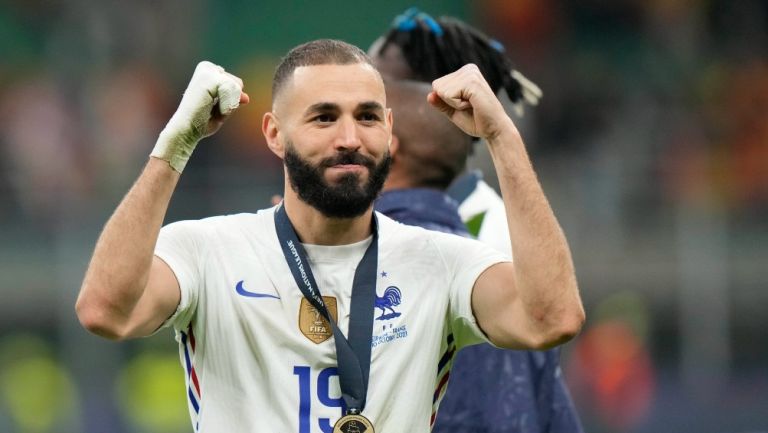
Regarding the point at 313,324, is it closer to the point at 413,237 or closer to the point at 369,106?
the point at 413,237

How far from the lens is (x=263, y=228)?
415cm

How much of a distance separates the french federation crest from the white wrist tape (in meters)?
0.54

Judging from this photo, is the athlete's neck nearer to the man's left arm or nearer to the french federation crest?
the french federation crest

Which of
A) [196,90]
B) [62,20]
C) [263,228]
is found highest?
[62,20]

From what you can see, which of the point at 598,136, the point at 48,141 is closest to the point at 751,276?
the point at 598,136

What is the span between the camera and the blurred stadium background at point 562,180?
10977 millimetres

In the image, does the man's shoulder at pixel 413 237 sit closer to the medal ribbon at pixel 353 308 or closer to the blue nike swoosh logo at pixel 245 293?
the medal ribbon at pixel 353 308

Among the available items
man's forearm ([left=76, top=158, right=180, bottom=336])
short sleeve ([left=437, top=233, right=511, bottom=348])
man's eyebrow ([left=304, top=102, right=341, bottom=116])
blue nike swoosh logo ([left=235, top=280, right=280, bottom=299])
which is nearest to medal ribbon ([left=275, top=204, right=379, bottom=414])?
blue nike swoosh logo ([left=235, top=280, right=280, bottom=299])

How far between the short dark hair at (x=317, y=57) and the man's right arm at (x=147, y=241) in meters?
0.28

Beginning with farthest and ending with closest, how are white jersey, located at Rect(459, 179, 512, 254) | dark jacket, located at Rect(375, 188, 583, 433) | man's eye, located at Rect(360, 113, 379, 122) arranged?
white jersey, located at Rect(459, 179, 512, 254), dark jacket, located at Rect(375, 188, 583, 433), man's eye, located at Rect(360, 113, 379, 122)

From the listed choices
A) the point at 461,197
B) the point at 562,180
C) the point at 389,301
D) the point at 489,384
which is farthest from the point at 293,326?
the point at 562,180

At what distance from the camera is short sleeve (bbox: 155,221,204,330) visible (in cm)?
385

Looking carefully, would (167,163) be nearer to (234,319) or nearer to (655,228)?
(234,319)

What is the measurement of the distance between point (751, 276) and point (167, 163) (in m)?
8.58
